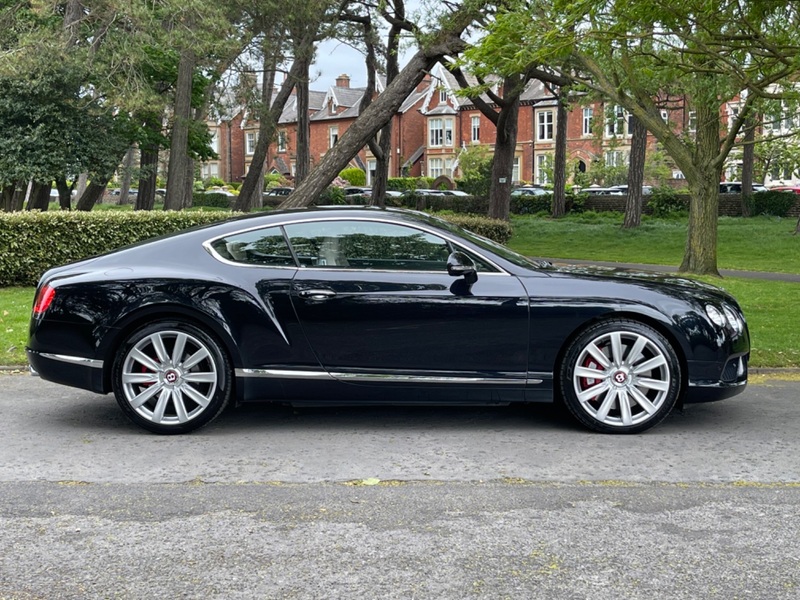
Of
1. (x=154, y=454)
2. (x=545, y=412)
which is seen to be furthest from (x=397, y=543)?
(x=545, y=412)

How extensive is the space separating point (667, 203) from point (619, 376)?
111 feet

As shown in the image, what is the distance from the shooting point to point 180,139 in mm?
23547

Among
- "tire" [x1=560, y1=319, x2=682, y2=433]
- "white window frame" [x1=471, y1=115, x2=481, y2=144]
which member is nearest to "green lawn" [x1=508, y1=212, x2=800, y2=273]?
"tire" [x1=560, y1=319, x2=682, y2=433]

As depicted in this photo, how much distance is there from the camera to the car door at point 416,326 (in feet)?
20.2

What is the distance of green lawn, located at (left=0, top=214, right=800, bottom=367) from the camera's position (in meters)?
9.84

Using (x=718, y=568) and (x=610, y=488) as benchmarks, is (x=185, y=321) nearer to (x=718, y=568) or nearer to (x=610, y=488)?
(x=610, y=488)

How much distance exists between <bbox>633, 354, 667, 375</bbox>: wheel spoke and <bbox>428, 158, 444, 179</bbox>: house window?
235ft

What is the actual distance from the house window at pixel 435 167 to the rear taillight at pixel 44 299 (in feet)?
235

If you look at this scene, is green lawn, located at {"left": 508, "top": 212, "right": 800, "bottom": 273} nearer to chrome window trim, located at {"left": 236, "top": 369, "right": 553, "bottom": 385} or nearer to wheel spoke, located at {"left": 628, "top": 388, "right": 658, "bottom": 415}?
wheel spoke, located at {"left": 628, "top": 388, "right": 658, "bottom": 415}

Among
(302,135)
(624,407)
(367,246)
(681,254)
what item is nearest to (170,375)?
(367,246)

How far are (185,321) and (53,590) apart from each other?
2.75m

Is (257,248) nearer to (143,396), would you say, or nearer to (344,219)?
(344,219)

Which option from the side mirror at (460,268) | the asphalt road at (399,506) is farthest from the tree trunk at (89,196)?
the side mirror at (460,268)

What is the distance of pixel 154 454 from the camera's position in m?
5.75
